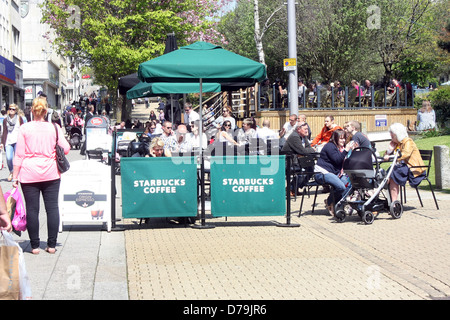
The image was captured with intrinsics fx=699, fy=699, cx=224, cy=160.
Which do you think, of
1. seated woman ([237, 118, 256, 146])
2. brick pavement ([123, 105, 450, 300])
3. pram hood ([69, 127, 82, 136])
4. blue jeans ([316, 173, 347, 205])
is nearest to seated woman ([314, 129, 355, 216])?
blue jeans ([316, 173, 347, 205])

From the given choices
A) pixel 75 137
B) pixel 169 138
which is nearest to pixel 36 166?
pixel 169 138

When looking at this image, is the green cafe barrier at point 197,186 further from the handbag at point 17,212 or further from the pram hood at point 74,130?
the pram hood at point 74,130

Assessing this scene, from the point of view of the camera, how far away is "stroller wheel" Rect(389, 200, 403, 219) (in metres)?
10.9

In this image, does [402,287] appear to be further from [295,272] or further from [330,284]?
[295,272]

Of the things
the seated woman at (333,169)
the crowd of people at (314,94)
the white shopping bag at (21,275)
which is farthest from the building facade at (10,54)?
the white shopping bag at (21,275)

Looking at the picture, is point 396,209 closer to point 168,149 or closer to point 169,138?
point 168,149

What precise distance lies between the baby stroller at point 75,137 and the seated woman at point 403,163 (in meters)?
18.4

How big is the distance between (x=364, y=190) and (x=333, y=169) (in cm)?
68

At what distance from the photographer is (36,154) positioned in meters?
8.12

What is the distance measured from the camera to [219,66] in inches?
427

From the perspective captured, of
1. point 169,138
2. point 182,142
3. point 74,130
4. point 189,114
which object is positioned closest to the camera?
point 169,138
